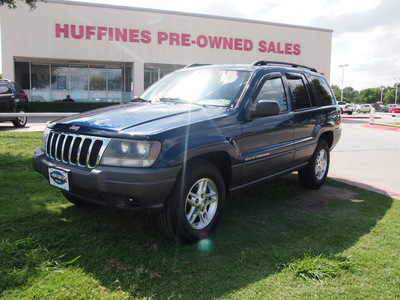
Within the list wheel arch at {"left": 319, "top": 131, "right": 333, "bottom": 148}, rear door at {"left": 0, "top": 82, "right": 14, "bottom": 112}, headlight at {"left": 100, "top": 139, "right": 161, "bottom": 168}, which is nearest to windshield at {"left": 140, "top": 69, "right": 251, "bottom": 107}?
headlight at {"left": 100, "top": 139, "right": 161, "bottom": 168}

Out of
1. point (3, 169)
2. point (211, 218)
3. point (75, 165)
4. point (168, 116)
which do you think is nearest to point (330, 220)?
point (211, 218)

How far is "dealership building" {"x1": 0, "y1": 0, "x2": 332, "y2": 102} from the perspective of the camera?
2236 centimetres

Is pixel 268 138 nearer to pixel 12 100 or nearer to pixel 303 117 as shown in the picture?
pixel 303 117

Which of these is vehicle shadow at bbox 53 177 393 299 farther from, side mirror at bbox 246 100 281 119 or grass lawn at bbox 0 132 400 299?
side mirror at bbox 246 100 281 119

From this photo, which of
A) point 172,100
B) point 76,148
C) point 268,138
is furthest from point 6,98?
point 268,138

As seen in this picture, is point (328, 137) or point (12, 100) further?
point (12, 100)

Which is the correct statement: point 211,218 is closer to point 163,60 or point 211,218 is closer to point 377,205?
point 377,205

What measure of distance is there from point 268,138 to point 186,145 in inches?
55.2

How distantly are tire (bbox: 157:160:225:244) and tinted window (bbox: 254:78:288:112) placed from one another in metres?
1.19

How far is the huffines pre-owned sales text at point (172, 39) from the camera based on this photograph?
907 inches

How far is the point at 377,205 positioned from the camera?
4.94 meters

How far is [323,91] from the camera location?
5.89m

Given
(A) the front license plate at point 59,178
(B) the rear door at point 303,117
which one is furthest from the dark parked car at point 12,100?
(B) the rear door at point 303,117

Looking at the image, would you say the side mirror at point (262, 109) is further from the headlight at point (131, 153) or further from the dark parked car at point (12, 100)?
the dark parked car at point (12, 100)
